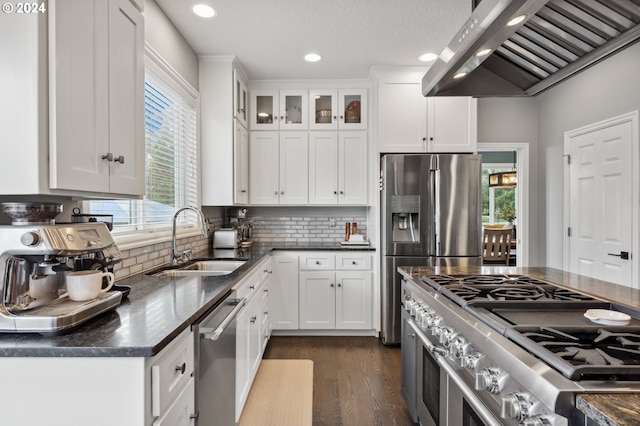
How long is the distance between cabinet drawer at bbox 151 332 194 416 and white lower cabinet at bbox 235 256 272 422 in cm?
76

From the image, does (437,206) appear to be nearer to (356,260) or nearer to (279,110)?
(356,260)

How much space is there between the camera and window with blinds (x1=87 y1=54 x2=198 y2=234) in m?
2.13

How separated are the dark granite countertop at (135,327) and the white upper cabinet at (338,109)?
100 inches

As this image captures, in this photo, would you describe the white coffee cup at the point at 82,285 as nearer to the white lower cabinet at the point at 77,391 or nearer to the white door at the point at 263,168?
the white lower cabinet at the point at 77,391

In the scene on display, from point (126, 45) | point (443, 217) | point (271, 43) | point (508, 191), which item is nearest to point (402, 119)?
point (443, 217)

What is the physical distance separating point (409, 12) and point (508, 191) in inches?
274

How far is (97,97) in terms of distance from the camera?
1.33 metres

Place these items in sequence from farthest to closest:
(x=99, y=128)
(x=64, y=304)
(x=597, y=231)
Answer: (x=597, y=231) < (x=99, y=128) < (x=64, y=304)

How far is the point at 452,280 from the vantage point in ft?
5.81

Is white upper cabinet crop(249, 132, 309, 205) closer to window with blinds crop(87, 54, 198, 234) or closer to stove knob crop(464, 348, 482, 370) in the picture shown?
window with blinds crop(87, 54, 198, 234)

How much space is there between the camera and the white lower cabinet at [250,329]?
207 cm

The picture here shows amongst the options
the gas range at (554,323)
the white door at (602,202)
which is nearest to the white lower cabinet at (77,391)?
the gas range at (554,323)

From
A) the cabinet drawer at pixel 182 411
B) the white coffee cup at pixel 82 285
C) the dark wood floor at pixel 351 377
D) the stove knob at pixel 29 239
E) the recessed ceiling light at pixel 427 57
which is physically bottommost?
the dark wood floor at pixel 351 377

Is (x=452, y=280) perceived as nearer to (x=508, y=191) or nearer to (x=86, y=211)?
Answer: (x=86, y=211)
